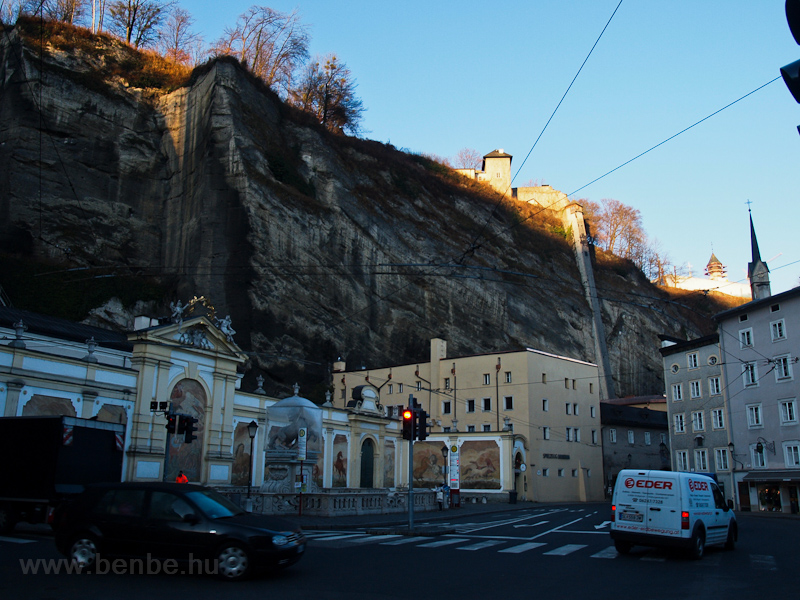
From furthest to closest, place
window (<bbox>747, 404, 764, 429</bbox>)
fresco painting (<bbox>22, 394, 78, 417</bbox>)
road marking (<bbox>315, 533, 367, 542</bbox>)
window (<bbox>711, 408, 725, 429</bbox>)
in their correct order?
window (<bbox>711, 408, 725, 429</bbox>)
window (<bbox>747, 404, 764, 429</bbox>)
fresco painting (<bbox>22, 394, 78, 417</bbox>)
road marking (<bbox>315, 533, 367, 542</bbox>)

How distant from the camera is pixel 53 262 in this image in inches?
1804

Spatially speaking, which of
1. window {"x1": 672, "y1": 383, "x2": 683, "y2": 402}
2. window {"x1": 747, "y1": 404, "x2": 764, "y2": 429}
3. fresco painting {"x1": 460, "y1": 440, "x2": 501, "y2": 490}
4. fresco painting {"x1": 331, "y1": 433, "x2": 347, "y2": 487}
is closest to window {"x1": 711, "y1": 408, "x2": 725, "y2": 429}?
window {"x1": 747, "y1": 404, "x2": 764, "y2": 429}

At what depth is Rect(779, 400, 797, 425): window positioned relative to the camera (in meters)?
39.3

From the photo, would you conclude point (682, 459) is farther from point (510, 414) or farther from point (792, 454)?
point (510, 414)

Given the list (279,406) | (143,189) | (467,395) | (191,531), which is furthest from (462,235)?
(191,531)

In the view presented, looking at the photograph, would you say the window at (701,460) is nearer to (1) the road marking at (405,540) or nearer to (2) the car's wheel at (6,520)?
(1) the road marking at (405,540)

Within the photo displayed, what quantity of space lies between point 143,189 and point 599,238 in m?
67.0

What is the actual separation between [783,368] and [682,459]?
10868mm

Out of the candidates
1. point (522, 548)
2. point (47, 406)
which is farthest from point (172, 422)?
point (47, 406)

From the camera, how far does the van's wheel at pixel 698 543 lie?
1334 centimetres

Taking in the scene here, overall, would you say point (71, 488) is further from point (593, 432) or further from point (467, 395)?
point (593, 432)

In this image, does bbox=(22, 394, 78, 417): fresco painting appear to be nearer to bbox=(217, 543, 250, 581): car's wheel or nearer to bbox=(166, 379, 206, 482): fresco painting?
bbox=(166, 379, 206, 482): fresco painting

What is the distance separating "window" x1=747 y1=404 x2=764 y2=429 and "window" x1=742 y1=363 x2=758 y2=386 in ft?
4.82

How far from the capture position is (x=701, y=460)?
4638cm
